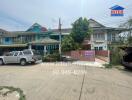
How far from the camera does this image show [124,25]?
64.4ft

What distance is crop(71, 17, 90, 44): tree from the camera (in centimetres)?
2787

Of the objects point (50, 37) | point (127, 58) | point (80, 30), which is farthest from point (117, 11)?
point (50, 37)

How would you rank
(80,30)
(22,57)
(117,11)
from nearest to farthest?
(22,57)
(117,11)
(80,30)

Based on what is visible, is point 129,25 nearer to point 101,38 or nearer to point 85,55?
point 85,55

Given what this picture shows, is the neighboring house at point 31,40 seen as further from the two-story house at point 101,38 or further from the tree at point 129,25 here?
the tree at point 129,25

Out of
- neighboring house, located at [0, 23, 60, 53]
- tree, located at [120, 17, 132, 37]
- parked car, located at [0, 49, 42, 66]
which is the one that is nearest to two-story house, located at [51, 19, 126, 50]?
neighboring house, located at [0, 23, 60, 53]

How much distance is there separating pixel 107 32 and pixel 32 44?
53.9ft

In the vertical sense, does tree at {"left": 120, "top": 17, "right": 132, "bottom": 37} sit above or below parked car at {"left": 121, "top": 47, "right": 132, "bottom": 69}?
above

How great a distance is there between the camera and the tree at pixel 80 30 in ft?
91.4

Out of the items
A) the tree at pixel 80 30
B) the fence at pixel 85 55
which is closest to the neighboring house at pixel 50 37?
the tree at pixel 80 30

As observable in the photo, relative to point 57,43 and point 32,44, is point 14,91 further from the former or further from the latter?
point 32,44

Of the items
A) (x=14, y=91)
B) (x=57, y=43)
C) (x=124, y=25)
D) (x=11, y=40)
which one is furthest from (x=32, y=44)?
(x=14, y=91)

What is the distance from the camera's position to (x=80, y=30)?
91.2ft

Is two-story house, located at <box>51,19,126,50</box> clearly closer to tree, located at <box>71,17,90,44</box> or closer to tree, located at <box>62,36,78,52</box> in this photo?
tree, located at <box>71,17,90,44</box>
